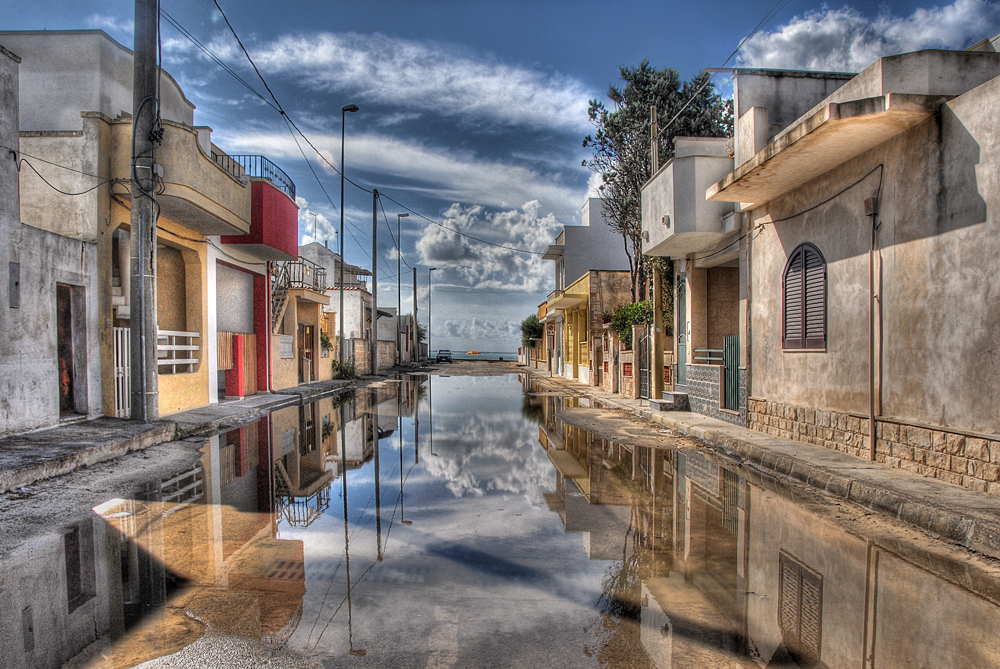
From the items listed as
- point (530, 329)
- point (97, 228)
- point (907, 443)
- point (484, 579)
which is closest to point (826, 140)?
point (907, 443)

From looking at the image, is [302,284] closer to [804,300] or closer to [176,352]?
[176,352]

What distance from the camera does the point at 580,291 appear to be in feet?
105

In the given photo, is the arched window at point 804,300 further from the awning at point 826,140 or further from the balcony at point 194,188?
the balcony at point 194,188

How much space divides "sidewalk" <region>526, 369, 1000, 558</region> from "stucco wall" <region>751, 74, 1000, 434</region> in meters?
0.83

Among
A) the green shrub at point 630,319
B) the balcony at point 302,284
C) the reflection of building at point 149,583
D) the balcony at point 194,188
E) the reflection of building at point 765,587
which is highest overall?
the balcony at point 194,188

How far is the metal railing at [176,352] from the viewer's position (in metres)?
14.1

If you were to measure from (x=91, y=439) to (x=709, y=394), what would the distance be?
1298cm

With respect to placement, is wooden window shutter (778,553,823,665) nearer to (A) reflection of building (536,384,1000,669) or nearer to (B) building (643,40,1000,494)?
(A) reflection of building (536,384,1000,669)

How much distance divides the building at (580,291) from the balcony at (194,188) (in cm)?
1807

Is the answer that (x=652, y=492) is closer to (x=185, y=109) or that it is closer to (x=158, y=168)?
(x=158, y=168)

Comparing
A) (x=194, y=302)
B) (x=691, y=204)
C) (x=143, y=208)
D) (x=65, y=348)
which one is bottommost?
(x=65, y=348)

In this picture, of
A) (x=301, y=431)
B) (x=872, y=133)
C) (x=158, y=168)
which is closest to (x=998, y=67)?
(x=872, y=133)

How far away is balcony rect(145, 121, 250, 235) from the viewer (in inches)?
486

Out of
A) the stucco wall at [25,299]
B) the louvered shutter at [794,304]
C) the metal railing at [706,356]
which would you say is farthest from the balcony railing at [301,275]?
the louvered shutter at [794,304]
